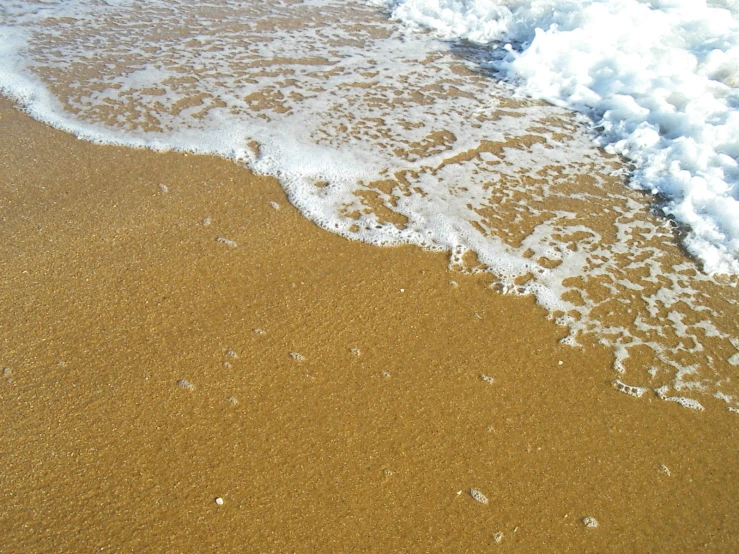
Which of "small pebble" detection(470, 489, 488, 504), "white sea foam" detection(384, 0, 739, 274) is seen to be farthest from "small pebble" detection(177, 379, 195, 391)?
"white sea foam" detection(384, 0, 739, 274)

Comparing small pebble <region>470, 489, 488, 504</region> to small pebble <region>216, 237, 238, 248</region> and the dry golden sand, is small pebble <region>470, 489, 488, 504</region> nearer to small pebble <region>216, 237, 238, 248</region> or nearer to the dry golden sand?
the dry golden sand

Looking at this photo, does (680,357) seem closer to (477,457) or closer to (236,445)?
(477,457)

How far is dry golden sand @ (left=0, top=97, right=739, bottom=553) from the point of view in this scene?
232 centimetres

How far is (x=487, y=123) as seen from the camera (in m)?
4.89

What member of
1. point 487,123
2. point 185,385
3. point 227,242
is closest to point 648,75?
point 487,123

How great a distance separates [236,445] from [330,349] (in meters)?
0.65

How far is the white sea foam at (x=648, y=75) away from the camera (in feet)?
13.6

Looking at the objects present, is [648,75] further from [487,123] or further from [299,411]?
[299,411]

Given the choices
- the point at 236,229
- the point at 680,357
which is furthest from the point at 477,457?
the point at 236,229

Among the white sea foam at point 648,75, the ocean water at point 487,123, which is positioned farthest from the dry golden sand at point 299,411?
the white sea foam at point 648,75

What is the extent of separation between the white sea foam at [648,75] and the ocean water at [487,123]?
18 millimetres

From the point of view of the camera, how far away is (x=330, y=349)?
2963 mm

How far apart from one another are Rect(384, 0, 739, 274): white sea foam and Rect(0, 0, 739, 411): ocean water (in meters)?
0.02

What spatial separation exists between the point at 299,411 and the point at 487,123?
306 centimetres
